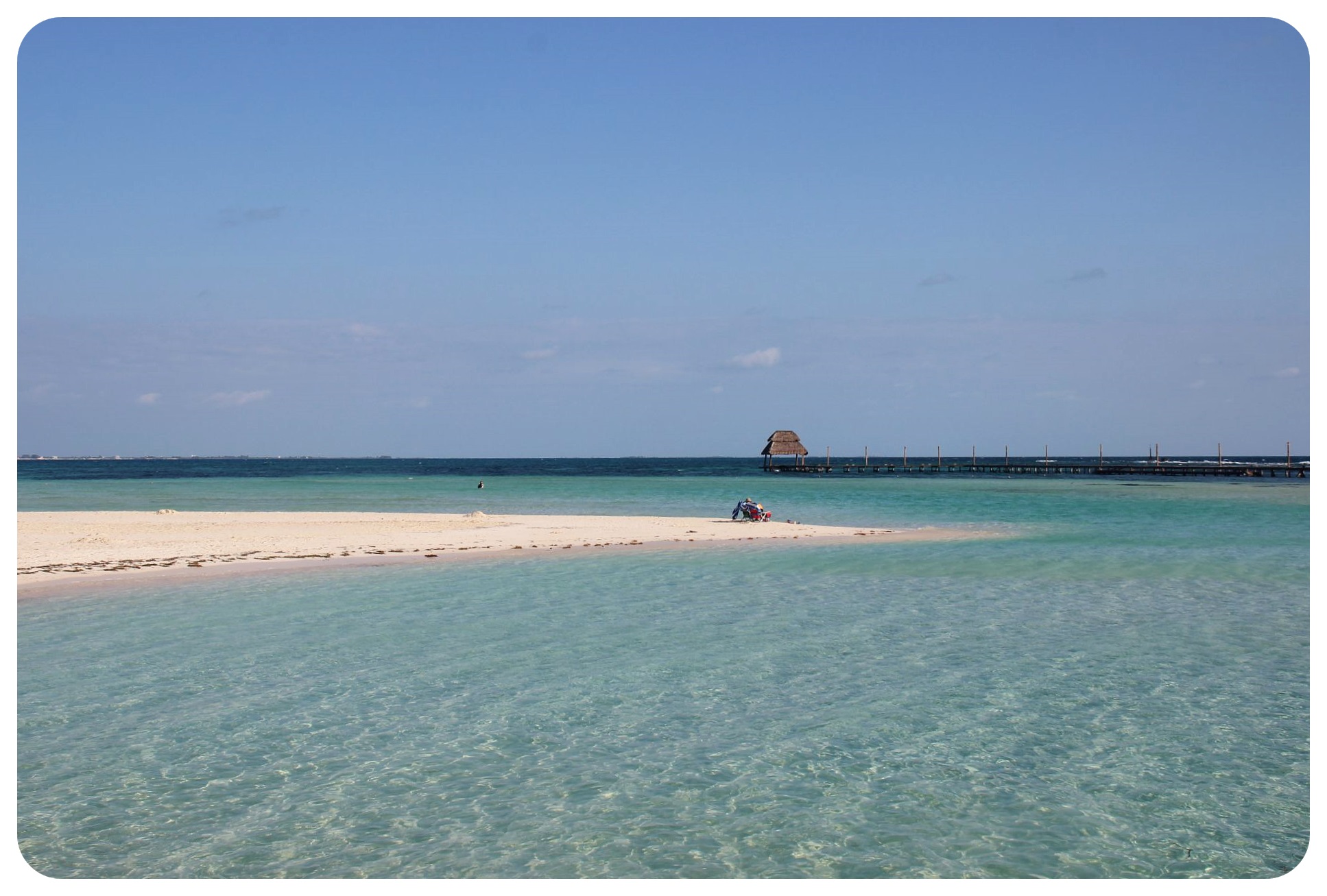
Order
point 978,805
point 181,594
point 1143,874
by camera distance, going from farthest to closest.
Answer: point 181,594, point 978,805, point 1143,874

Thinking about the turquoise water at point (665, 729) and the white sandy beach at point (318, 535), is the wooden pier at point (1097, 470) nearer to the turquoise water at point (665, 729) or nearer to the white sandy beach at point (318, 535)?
the white sandy beach at point (318, 535)

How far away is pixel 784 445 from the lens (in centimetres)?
12556

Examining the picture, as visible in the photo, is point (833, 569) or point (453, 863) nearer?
point (453, 863)

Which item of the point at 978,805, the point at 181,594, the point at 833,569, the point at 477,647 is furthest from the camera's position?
the point at 833,569

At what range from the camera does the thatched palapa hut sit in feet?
406

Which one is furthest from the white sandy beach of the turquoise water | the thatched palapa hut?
the thatched palapa hut

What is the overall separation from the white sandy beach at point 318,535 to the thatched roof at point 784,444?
269 feet

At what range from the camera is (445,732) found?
9672 millimetres

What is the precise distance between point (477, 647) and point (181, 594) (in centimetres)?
789

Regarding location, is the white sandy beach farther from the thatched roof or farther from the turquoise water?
the thatched roof

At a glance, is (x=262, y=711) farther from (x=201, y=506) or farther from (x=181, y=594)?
(x=201, y=506)

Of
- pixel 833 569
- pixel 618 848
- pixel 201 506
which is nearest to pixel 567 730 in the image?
pixel 618 848

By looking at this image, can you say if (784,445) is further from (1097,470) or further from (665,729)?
(665,729)

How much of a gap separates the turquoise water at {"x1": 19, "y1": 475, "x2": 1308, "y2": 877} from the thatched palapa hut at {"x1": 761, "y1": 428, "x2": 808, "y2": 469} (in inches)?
4060
